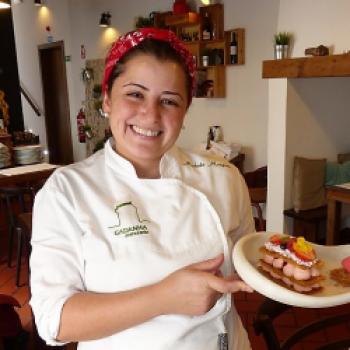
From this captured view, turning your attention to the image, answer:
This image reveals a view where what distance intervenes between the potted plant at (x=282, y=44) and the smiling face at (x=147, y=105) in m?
2.46

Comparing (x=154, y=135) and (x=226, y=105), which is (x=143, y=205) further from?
(x=226, y=105)

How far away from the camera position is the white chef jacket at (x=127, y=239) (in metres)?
0.81

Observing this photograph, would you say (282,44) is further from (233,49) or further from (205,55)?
(205,55)

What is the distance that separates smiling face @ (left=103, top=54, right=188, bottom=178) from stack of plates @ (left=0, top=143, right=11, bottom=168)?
2587 mm

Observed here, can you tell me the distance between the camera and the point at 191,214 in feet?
3.12

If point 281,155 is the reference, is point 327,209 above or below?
below

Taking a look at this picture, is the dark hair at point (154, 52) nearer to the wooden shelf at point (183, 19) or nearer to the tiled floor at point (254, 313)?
the tiled floor at point (254, 313)

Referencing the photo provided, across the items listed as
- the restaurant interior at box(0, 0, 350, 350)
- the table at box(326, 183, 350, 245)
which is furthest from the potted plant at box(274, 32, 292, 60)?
the table at box(326, 183, 350, 245)

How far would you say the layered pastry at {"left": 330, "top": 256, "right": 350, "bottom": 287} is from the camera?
1025 mm

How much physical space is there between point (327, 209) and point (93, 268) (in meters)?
2.84

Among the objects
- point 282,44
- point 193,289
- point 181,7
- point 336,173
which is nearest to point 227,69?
point 181,7

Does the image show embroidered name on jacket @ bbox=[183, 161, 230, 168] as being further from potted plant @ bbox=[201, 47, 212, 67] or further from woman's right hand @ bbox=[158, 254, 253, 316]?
potted plant @ bbox=[201, 47, 212, 67]

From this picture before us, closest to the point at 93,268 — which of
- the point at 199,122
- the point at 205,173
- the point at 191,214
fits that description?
the point at 191,214

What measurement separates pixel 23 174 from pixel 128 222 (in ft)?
7.89
